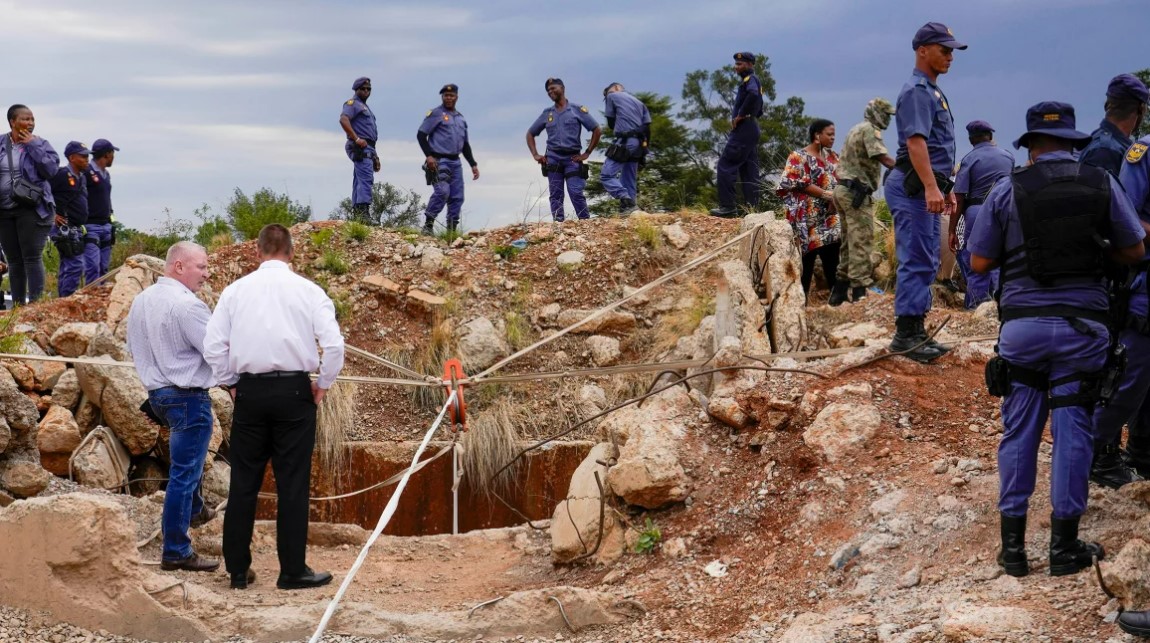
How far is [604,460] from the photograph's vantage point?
6746 millimetres

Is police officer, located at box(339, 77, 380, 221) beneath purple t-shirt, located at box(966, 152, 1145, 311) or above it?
above

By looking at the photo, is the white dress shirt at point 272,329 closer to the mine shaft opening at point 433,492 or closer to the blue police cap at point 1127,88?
the blue police cap at point 1127,88

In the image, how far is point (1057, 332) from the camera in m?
4.59

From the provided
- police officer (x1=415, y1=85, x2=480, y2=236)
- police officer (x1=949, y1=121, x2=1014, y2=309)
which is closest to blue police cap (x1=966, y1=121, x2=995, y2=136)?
police officer (x1=949, y1=121, x2=1014, y2=309)

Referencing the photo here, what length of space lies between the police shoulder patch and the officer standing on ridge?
124 cm

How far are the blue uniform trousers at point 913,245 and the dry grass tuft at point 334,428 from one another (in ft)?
16.3

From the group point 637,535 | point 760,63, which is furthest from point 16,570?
point 760,63

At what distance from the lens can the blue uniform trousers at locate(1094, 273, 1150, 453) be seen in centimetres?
511

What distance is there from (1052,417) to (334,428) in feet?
21.9

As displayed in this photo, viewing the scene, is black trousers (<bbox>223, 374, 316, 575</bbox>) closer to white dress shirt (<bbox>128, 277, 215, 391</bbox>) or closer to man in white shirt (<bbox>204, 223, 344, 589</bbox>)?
man in white shirt (<bbox>204, 223, 344, 589</bbox>)

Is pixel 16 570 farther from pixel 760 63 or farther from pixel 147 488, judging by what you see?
pixel 760 63

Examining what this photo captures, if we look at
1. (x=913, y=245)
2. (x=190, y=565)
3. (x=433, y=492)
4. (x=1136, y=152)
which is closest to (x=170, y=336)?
(x=190, y=565)

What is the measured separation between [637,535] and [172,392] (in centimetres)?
250

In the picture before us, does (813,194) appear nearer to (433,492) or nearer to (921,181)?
(921,181)
